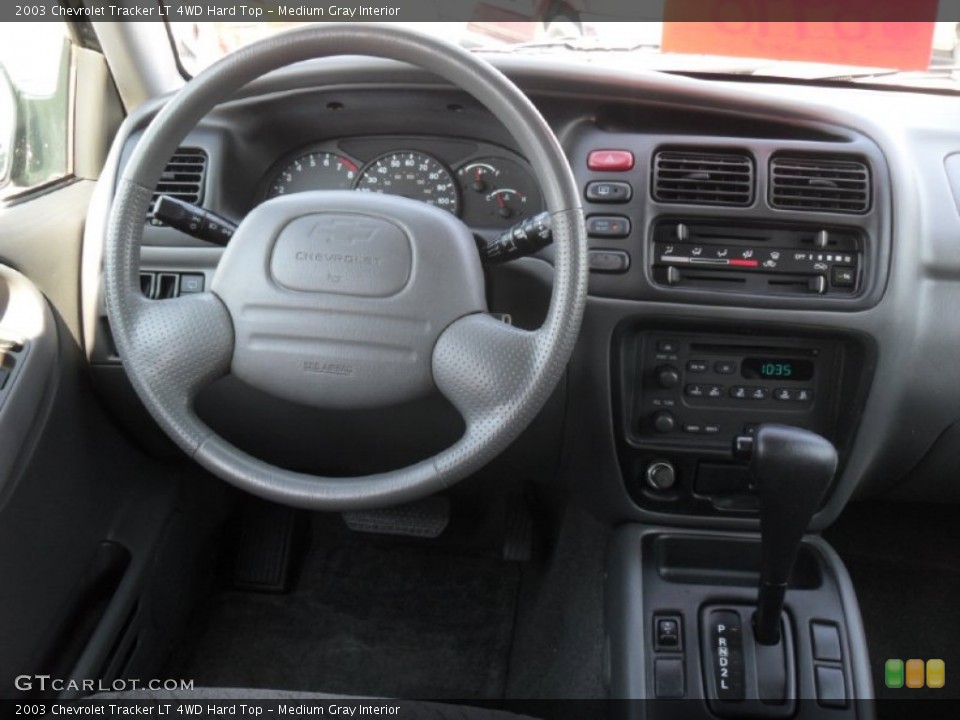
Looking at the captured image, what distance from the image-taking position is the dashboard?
4.26 feet

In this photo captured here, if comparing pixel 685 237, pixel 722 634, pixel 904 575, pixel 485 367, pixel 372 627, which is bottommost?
pixel 372 627

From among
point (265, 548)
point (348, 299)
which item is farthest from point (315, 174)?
point (265, 548)

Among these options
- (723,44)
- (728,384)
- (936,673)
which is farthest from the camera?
(936,673)

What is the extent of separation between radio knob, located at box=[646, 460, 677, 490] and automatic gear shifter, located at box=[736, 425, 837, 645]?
0.24 metres

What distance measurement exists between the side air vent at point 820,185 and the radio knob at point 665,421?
1.14 feet

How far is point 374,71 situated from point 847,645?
1.12m

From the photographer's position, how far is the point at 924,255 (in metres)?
1.29

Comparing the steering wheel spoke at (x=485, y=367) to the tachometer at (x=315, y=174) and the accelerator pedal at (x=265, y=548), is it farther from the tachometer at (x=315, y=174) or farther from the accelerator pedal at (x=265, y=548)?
the accelerator pedal at (x=265, y=548)

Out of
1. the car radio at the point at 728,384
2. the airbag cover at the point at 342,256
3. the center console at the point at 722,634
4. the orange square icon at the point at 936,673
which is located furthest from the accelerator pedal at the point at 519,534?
the airbag cover at the point at 342,256

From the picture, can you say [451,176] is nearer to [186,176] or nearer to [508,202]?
[508,202]

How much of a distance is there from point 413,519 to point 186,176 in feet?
2.55

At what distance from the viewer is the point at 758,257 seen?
51.5 inches

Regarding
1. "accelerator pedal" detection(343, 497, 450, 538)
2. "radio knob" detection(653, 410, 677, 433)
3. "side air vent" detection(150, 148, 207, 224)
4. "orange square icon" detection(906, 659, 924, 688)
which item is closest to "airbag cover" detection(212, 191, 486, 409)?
"side air vent" detection(150, 148, 207, 224)

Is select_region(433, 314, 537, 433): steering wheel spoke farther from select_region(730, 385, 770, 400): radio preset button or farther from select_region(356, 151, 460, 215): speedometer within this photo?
select_region(730, 385, 770, 400): radio preset button
